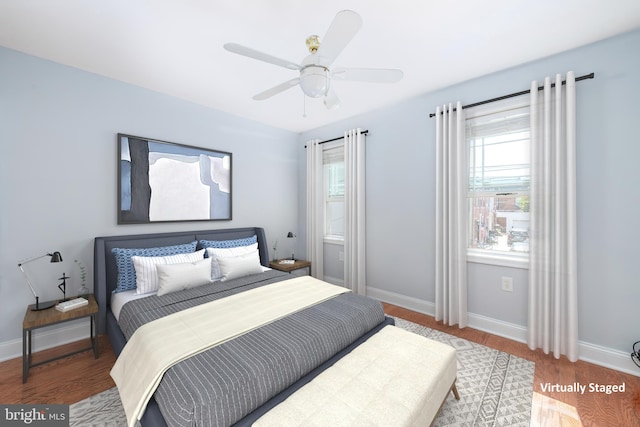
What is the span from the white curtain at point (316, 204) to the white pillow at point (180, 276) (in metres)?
1.97

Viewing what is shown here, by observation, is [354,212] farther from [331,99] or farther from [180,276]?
[180,276]

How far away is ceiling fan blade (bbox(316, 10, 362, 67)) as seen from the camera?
4.24ft

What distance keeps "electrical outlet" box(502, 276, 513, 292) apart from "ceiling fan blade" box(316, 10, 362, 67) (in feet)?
8.68

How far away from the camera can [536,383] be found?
2.00 meters

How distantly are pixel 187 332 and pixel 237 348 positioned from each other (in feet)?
1.34

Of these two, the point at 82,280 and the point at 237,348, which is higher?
the point at 82,280

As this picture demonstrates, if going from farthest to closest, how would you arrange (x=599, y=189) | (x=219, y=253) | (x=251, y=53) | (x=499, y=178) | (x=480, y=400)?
1. (x=219, y=253)
2. (x=499, y=178)
3. (x=599, y=189)
4. (x=480, y=400)
5. (x=251, y=53)

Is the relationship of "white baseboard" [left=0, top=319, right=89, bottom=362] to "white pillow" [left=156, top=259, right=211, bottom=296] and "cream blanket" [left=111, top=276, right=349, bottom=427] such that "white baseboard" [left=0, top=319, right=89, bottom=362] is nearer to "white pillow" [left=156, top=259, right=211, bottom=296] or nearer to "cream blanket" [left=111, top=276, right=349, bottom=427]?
"white pillow" [left=156, top=259, right=211, bottom=296]

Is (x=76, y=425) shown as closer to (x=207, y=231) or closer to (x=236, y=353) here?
(x=236, y=353)

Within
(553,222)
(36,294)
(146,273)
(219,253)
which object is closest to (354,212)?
(219,253)

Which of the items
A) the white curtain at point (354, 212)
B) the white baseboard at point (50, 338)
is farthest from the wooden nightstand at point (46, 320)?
the white curtain at point (354, 212)

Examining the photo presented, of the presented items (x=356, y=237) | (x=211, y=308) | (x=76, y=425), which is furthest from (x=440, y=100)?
(x=76, y=425)

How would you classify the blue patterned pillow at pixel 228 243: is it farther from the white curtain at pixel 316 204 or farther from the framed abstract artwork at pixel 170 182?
the white curtain at pixel 316 204

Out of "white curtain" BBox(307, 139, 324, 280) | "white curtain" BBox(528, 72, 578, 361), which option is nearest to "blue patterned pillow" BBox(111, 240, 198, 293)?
"white curtain" BBox(307, 139, 324, 280)
